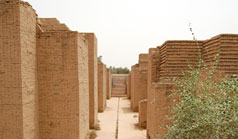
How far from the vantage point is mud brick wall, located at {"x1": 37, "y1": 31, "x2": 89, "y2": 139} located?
13.3ft

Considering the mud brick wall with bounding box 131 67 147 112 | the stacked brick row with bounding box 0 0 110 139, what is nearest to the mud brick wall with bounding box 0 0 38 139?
the stacked brick row with bounding box 0 0 110 139

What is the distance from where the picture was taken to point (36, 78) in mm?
3977

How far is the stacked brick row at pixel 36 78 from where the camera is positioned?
3.23m

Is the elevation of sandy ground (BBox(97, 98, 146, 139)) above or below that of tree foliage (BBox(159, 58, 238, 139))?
below

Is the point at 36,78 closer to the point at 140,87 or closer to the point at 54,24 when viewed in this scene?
the point at 54,24

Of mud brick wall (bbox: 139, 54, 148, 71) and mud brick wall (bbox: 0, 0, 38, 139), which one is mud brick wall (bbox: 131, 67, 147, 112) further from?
mud brick wall (bbox: 0, 0, 38, 139)

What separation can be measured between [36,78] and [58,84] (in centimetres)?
56

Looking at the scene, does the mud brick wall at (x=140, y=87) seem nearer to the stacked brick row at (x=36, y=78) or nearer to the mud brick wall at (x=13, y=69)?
the stacked brick row at (x=36, y=78)

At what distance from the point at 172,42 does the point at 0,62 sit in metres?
4.32

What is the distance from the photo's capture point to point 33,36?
3814mm

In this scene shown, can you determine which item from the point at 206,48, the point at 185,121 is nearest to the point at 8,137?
the point at 185,121

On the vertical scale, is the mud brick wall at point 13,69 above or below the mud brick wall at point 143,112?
above

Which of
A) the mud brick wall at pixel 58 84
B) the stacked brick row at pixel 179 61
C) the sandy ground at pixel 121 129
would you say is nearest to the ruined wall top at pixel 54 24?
the mud brick wall at pixel 58 84

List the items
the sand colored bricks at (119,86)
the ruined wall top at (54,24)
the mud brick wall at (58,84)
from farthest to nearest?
the sand colored bricks at (119,86) < the ruined wall top at (54,24) < the mud brick wall at (58,84)
